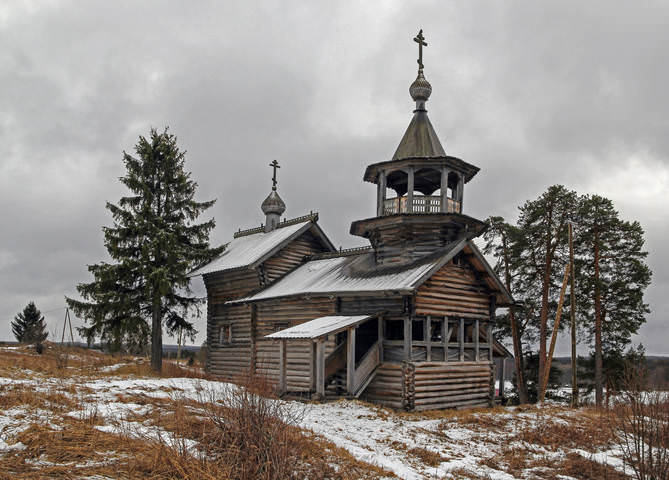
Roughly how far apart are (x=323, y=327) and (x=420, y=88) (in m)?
12.6

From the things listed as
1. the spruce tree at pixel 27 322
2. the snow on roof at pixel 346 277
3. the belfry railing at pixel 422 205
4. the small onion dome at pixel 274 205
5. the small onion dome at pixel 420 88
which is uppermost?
the small onion dome at pixel 420 88

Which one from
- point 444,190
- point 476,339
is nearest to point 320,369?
point 476,339

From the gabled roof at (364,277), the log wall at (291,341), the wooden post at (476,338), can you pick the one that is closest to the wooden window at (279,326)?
the log wall at (291,341)

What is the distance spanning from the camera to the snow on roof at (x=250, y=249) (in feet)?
90.5

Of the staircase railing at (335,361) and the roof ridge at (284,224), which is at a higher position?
the roof ridge at (284,224)

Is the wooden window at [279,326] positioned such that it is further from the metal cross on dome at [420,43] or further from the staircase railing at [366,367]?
the metal cross on dome at [420,43]

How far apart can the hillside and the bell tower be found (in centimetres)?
695

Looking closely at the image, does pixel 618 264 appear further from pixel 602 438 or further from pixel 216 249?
pixel 216 249

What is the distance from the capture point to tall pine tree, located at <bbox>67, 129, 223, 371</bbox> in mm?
25547

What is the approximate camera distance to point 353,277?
22.2 meters

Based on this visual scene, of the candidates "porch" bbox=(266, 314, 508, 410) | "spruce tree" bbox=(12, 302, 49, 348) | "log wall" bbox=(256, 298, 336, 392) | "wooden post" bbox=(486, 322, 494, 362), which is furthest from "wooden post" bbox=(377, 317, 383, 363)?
"spruce tree" bbox=(12, 302, 49, 348)

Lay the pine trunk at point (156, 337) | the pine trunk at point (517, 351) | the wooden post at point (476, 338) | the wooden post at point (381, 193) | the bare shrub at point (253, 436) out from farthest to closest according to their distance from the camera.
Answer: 1. the pine trunk at point (517, 351)
2. the pine trunk at point (156, 337)
3. the wooden post at point (381, 193)
4. the wooden post at point (476, 338)
5. the bare shrub at point (253, 436)

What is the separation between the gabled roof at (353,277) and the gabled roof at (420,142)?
4440 mm

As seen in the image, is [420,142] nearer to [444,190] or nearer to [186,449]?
[444,190]
